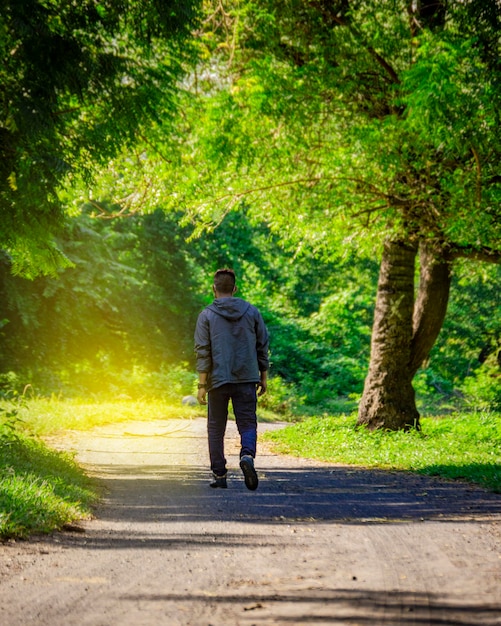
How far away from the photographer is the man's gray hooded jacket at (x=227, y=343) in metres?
7.44

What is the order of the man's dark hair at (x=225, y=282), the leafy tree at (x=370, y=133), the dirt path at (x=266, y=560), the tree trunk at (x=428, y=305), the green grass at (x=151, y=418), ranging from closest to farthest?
the dirt path at (x=266, y=560), the green grass at (x=151, y=418), the man's dark hair at (x=225, y=282), the leafy tree at (x=370, y=133), the tree trunk at (x=428, y=305)

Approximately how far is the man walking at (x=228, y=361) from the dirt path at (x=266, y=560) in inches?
24.0

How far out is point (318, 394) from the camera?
3095 centimetres

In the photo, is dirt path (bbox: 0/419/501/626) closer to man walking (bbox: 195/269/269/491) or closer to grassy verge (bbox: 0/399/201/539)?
grassy verge (bbox: 0/399/201/539)

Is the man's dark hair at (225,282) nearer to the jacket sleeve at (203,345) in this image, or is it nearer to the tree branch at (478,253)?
the jacket sleeve at (203,345)

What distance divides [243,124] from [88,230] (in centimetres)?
1284

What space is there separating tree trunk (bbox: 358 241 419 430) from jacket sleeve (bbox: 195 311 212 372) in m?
7.45

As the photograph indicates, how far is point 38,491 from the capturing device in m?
6.09

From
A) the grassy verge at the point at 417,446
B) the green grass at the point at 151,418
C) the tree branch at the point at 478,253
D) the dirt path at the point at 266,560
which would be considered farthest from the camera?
Result: the tree branch at the point at 478,253

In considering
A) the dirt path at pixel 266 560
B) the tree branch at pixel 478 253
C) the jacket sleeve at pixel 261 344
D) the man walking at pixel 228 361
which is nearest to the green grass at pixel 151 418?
the dirt path at pixel 266 560

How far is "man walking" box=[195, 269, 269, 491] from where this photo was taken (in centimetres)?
744

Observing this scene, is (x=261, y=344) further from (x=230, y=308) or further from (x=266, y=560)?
(x=266, y=560)

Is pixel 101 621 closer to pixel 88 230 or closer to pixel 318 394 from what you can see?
pixel 88 230

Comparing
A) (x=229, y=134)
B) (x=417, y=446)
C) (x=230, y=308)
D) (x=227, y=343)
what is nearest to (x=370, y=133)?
(x=229, y=134)
